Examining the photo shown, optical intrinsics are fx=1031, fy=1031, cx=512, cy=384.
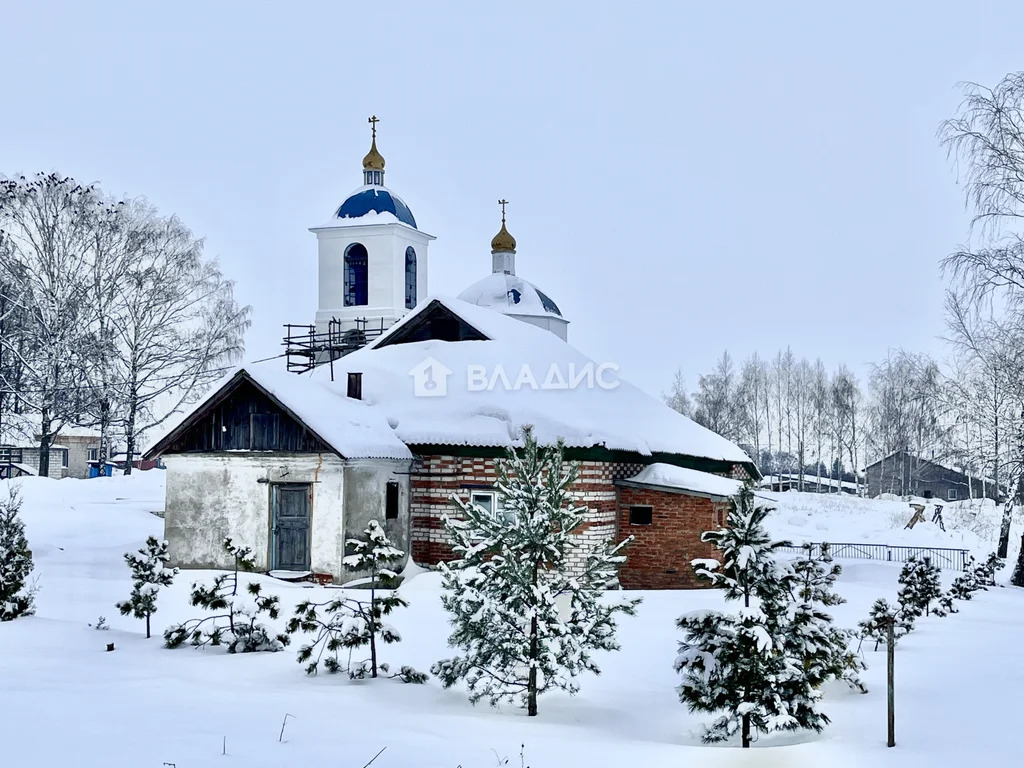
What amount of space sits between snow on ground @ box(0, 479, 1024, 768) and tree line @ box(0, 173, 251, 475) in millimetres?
20371

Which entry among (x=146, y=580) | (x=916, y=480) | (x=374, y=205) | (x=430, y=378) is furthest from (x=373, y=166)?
(x=916, y=480)

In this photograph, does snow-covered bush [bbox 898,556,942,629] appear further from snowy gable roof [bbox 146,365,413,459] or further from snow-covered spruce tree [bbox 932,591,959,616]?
snowy gable roof [bbox 146,365,413,459]

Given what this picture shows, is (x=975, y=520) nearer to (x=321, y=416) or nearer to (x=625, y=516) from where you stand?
(x=625, y=516)

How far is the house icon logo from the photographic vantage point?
22188mm

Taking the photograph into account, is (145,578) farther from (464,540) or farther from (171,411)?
(171,411)

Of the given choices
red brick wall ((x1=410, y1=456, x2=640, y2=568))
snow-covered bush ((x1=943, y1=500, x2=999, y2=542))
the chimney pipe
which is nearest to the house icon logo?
the chimney pipe

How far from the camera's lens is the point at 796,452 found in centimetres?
7394

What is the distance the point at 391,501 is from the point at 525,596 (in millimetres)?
10641

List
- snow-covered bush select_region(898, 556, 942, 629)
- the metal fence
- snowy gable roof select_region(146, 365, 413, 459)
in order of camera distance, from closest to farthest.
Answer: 1. snow-covered bush select_region(898, 556, 942, 629)
2. snowy gable roof select_region(146, 365, 413, 459)
3. the metal fence

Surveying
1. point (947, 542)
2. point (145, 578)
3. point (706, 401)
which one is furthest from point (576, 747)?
point (706, 401)

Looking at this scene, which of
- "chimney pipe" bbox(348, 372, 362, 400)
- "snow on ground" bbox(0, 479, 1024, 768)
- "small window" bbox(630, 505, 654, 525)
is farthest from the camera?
"chimney pipe" bbox(348, 372, 362, 400)

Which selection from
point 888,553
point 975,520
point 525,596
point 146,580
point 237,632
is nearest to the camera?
point 525,596

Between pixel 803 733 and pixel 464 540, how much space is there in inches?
145

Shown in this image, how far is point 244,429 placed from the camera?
1983 centimetres
